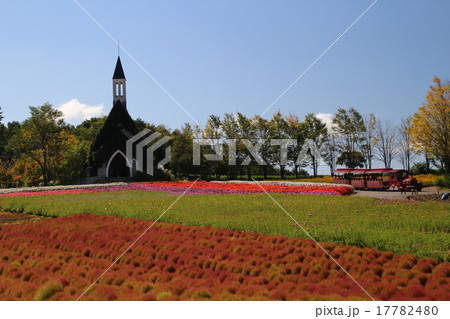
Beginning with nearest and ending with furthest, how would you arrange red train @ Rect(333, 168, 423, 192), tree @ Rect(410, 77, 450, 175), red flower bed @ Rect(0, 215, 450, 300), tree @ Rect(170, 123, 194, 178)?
red flower bed @ Rect(0, 215, 450, 300), red train @ Rect(333, 168, 423, 192), tree @ Rect(410, 77, 450, 175), tree @ Rect(170, 123, 194, 178)

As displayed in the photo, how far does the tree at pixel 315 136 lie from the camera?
44125 millimetres

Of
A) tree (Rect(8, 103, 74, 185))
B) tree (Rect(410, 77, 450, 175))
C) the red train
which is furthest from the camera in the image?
tree (Rect(8, 103, 74, 185))

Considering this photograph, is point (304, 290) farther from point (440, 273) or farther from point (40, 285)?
point (40, 285)

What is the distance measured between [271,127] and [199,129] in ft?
26.0

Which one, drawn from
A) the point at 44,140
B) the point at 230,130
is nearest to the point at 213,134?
the point at 230,130

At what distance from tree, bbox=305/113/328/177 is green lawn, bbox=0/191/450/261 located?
2946 centimetres

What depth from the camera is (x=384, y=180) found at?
27438mm

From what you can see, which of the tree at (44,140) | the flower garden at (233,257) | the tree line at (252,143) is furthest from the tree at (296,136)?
the flower garden at (233,257)

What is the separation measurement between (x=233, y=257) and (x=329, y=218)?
4.50 metres

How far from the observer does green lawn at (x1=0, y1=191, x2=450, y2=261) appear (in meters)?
7.89

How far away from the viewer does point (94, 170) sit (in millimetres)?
41094

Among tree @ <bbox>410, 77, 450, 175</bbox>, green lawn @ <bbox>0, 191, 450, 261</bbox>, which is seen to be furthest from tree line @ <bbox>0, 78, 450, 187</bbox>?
green lawn @ <bbox>0, 191, 450, 261</bbox>

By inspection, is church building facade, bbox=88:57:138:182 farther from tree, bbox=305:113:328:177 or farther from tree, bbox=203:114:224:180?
tree, bbox=305:113:328:177
